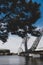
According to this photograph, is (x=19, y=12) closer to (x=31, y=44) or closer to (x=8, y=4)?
(x=8, y=4)

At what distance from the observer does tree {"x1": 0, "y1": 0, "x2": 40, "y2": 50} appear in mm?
13164

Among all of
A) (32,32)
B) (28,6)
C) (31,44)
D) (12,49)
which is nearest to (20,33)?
(32,32)

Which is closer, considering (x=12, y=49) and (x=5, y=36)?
(x=5, y=36)

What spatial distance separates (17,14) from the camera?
13.2 meters

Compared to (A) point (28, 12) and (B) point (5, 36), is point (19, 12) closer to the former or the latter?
(A) point (28, 12)

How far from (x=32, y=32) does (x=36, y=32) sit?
485 mm

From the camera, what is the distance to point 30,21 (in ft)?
43.8

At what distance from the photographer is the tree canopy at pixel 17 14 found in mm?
13164

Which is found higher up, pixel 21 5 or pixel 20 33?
pixel 21 5

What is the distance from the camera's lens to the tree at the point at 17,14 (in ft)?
43.2

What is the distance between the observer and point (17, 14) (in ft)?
43.3

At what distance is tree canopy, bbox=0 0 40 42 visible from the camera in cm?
1316

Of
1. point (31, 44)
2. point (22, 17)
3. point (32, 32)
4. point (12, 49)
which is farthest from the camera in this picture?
point (12, 49)

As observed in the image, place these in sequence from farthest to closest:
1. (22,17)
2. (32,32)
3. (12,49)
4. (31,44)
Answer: (12,49), (31,44), (32,32), (22,17)
